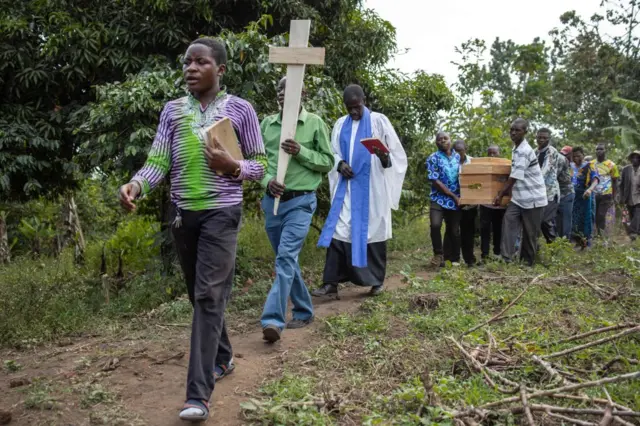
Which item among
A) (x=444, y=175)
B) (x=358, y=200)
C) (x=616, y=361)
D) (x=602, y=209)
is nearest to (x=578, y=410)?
(x=616, y=361)

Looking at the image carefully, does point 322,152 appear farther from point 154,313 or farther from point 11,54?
point 11,54

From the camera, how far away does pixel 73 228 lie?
40.2 feet

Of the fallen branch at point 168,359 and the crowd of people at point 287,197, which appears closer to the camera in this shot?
the crowd of people at point 287,197

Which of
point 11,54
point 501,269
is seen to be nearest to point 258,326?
point 501,269

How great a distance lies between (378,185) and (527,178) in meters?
2.46

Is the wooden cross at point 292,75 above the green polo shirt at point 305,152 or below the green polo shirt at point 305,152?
above

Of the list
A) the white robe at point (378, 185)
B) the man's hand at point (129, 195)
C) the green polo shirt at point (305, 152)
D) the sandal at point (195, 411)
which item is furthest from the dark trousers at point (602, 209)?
the man's hand at point (129, 195)

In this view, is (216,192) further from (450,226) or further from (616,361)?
(450,226)

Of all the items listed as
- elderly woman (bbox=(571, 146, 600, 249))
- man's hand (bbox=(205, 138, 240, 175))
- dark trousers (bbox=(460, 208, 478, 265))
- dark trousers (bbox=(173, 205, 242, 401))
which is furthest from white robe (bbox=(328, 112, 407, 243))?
elderly woman (bbox=(571, 146, 600, 249))

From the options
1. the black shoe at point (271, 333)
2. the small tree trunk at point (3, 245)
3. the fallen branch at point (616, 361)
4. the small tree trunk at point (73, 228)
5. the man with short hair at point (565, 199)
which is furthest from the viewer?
the small tree trunk at point (73, 228)

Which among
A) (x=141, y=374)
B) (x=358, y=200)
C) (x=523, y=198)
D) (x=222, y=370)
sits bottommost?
(x=141, y=374)

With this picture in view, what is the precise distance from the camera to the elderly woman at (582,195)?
38.1 ft

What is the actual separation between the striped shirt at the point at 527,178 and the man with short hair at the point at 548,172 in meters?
0.80

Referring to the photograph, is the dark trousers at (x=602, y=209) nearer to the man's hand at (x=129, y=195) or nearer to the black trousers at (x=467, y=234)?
the black trousers at (x=467, y=234)
